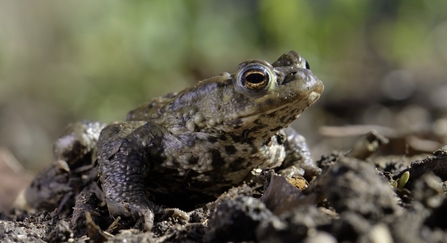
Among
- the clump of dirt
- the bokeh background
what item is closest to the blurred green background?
the bokeh background

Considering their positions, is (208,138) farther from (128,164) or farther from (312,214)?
(312,214)

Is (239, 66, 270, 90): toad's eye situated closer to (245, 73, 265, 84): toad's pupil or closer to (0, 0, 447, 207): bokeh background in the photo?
(245, 73, 265, 84): toad's pupil

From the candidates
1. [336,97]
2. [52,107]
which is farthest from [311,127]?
[52,107]

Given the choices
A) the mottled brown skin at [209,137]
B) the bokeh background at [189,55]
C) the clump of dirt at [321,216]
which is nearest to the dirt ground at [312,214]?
the clump of dirt at [321,216]

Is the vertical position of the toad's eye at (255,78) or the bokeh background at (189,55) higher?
the bokeh background at (189,55)

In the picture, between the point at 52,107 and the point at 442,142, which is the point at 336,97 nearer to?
the point at 442,142

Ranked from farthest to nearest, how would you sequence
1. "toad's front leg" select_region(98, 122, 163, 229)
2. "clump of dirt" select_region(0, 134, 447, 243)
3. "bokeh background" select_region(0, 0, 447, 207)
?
"bokeh background" select_region(0, 0, 447, 207), "toad's front leg" select_region(98, 122, 163, 229), "clump of dirt" select_region(0, 134, 447, 243)

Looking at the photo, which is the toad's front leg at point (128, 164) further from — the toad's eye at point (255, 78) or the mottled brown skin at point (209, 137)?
the toad's eye at point (255, 78)
